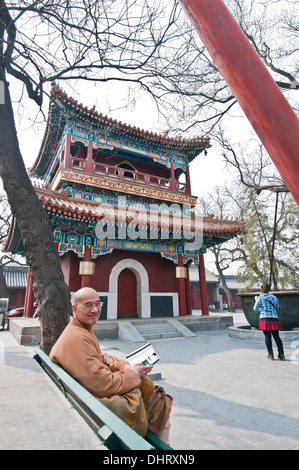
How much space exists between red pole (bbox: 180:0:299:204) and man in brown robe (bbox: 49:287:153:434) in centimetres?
144

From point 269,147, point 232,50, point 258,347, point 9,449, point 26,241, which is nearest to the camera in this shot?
point 9,449

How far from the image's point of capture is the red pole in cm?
142

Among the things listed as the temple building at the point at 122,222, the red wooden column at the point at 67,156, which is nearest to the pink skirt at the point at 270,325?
the temple building at the point at 122,222

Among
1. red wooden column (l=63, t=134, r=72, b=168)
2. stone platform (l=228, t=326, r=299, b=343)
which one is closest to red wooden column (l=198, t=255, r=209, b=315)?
stone platform (l=228, t=326, r=299, b=343)

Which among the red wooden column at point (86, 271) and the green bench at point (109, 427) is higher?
the red wooden column at point (86, 271)

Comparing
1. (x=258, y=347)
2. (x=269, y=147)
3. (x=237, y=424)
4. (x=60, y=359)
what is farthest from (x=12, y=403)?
(x=258, y=347)

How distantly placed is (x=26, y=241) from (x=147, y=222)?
6.00m

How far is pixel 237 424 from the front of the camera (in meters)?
2.53

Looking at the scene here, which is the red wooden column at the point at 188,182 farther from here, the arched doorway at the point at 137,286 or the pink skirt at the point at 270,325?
the pink skirt at the point at 270,325

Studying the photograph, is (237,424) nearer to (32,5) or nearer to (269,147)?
(269,147)

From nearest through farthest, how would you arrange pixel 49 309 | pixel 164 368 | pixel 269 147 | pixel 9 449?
1. pixel 9 449
2. pixel 269 147
3. pixel 49 309
4. pixel 164 368

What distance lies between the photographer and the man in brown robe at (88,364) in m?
1.54

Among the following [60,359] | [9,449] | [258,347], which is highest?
[60,359]

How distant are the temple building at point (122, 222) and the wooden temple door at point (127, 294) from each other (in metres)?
0.04
